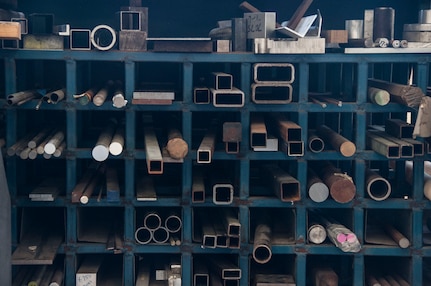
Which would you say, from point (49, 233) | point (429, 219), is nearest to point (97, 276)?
point (49, 233)

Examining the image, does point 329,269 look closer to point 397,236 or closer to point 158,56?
point 397,236

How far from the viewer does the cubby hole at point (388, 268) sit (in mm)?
5172

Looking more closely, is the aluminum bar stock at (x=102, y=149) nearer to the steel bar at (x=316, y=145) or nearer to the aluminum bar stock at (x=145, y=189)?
the aluminum bar stock at (x=145, y=189)

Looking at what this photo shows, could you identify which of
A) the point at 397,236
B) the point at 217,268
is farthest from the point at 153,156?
the point at 397,236

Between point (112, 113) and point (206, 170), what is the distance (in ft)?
Answer: 3.91

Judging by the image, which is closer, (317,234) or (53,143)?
(53,143)

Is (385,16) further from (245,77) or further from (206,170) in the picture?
(206,170)

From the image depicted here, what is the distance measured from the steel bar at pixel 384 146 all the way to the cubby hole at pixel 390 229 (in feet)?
1.76

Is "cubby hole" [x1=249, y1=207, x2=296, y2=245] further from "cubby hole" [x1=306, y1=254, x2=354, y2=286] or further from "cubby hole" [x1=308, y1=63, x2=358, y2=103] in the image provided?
"cubby hole" [x1=308, y1=63, x2=358, y2=103]

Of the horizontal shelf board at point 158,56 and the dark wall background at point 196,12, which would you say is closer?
the horizontal shelf board at point 158,56

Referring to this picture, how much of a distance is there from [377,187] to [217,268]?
4.72 feet

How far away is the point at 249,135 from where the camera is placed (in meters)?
4.95

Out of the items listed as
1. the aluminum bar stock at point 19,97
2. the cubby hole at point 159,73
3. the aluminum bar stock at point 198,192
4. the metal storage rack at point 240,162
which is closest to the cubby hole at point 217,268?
the metal storage rack at point 240,162

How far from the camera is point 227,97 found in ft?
15.9
